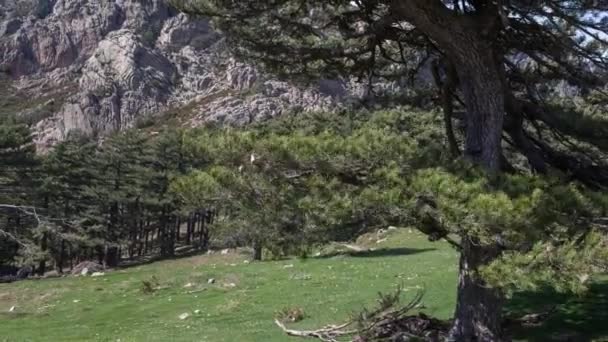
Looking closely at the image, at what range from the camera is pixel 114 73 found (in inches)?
5522

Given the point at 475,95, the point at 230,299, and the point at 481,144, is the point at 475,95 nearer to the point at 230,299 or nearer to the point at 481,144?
the point at 481,144

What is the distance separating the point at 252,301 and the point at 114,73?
430 feet

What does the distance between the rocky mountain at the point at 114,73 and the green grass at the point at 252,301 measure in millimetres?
86562

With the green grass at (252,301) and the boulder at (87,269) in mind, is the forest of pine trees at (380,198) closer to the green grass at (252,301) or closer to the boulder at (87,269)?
the green grass at (252,301)

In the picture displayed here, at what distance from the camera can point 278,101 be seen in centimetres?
12069

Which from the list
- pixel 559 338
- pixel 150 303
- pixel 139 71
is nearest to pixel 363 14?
pixel 559 338

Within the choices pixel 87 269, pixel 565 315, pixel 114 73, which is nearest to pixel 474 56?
pixel 565 315

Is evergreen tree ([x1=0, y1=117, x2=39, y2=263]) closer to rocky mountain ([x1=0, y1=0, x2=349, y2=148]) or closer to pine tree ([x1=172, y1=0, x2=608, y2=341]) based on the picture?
pine tree ([x1=172, y1=0, x2=608, y2=341])

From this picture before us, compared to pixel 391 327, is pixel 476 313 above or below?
above

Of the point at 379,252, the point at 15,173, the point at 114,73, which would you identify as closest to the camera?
the point at 379,252

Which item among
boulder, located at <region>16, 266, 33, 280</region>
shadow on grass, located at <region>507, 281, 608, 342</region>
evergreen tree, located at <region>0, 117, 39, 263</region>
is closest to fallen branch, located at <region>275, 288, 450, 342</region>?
shadow on grass, located at <region>507, 281, 608, 342</region>

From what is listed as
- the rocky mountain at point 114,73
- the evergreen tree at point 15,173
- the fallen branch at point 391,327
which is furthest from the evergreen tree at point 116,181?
the rocky mountain at point 114,73

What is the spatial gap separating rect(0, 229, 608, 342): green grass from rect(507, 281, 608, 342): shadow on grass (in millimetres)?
18

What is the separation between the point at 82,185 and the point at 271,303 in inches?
1505
